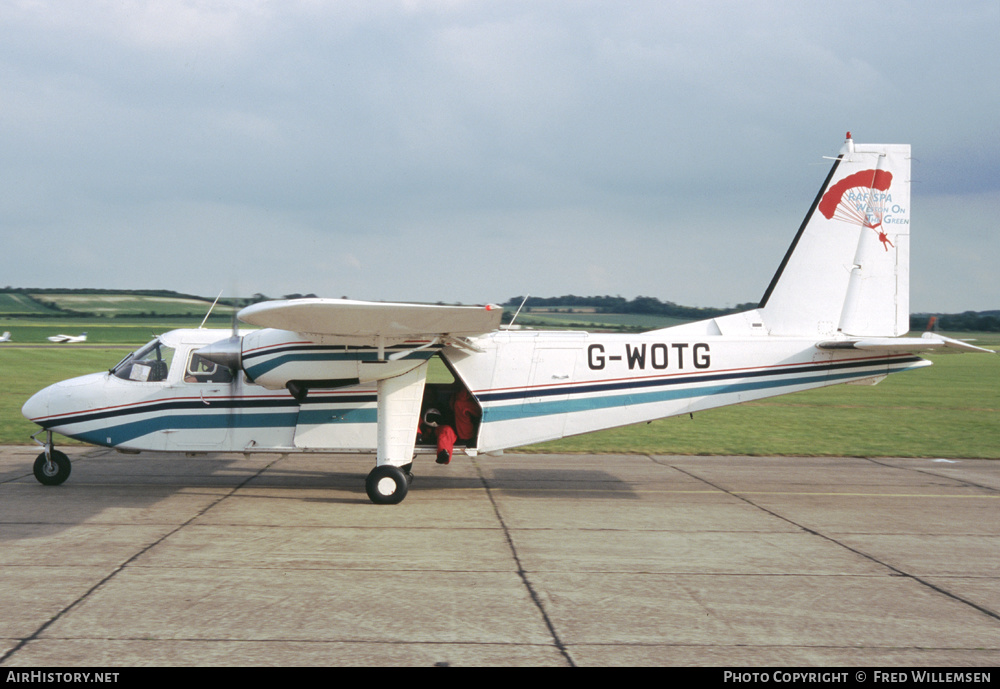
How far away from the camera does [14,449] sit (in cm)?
1578

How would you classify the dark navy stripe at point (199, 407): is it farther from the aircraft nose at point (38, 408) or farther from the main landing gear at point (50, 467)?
the main landing gear at point (50, 467)

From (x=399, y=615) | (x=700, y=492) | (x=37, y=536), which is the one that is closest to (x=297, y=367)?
(x=37, y=536)

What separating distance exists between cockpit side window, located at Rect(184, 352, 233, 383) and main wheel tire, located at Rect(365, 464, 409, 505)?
2.95 meters

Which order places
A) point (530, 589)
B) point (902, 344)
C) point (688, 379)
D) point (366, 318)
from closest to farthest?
point (530, 589) → point (366, 318) → point (902, 344) → point (688, 379)

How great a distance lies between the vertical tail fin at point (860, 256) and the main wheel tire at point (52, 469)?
1144 cm

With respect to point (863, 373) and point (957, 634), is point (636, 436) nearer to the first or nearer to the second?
point (863, 373)

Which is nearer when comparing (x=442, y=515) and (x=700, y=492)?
(x=442, y=515)

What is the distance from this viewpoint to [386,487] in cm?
1116

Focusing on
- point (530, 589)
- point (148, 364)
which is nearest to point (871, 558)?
point (530, 589)

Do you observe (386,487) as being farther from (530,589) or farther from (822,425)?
(822,425)

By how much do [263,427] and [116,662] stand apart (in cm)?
657

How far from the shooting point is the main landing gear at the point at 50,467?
39.5 feet

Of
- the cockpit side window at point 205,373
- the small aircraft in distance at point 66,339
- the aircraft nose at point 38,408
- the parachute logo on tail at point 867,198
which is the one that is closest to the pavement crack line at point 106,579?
the cockpit side window at point 205,373

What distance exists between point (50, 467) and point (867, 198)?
44.2 feet
